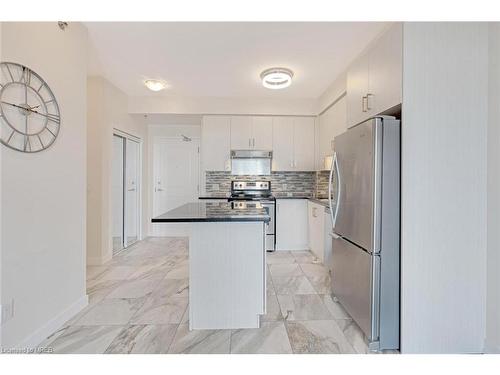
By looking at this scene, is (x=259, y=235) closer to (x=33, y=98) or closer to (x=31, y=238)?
(x=31, y=238)

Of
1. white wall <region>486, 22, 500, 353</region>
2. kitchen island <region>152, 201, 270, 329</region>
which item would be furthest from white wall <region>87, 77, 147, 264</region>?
white wall <region>486, 22, 500, 353</region>

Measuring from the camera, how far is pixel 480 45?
65.7 inches

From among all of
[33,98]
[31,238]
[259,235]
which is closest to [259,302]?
[259,235]

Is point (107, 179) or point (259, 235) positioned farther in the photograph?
point (107, 179)

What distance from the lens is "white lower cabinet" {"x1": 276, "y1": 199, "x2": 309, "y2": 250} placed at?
4.14 m

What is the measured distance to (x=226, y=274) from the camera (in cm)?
190

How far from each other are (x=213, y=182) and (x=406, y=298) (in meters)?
3.49

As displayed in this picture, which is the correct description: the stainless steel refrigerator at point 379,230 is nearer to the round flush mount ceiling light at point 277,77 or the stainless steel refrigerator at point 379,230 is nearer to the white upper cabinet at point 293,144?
the round flush mount ceiling light at point 277,77

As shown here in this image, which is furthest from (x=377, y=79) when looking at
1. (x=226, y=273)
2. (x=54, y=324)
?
(x=54, y=324)

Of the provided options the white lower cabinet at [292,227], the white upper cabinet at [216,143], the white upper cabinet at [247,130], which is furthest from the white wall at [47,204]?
the white lower cabinet at [292,227]

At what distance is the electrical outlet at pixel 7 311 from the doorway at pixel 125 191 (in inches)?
89.0

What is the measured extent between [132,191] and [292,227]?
2.83 m

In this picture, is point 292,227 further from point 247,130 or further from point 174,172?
point 174,172

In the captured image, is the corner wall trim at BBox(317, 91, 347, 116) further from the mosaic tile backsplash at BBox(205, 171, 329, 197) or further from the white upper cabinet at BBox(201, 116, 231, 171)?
the white upper cabinet at BBox(201, 116, 231, 171)
